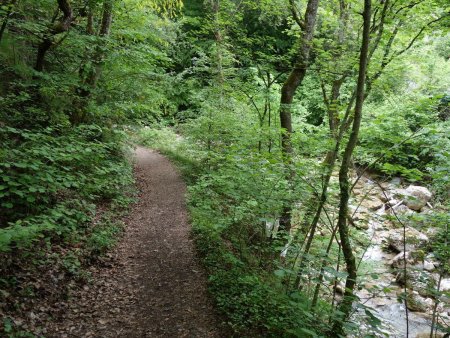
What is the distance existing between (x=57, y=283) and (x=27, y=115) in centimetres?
375

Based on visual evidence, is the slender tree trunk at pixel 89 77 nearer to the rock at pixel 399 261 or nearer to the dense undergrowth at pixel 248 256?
the dense undergrowth at pixel 248 256

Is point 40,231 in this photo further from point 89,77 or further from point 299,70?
point 299,70

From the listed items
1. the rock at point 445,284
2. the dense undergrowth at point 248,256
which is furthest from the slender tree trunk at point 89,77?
the rock at point 445,284

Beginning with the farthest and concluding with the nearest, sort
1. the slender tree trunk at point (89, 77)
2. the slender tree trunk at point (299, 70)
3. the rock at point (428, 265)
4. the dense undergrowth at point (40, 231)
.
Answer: the rock at point (428, 265), the slender tree trunk at point (89, 77), the slender tree trunk at point (299, 70), the dense undergrowth at point (40, 231)

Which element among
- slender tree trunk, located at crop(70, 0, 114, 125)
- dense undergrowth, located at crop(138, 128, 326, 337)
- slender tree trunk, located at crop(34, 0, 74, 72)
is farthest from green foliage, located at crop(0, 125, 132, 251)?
dense undergrowth, located at crop(138, 128, 326, 337)

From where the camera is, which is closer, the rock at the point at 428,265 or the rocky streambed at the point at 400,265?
the rocky streambed at the point at 400,265

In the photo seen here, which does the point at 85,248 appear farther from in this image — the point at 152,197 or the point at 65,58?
the point at 65,58

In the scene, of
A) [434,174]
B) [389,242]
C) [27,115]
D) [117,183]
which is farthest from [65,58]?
[389,242]

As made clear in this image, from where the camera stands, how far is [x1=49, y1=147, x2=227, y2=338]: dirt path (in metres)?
4.25

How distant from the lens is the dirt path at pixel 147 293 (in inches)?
167

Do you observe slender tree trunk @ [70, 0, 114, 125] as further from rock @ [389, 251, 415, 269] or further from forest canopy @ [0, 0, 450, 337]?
rock @ [389, 251, 415, 269]

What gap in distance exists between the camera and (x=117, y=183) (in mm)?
9039

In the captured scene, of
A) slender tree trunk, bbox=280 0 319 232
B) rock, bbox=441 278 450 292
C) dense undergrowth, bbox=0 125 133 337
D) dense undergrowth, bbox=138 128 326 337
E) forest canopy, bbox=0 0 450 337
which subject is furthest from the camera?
rock, bbox=441 278 450 292

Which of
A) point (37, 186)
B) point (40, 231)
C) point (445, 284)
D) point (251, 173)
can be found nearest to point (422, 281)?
point (251, 173)
